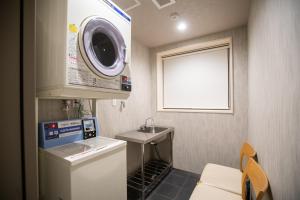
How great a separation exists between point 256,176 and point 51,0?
1.79 meters

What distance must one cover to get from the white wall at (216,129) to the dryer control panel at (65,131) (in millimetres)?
1532

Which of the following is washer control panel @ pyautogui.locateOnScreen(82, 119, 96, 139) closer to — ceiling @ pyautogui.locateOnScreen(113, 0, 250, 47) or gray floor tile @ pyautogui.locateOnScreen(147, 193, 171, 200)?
gray floor tile @ pyautogui.locateOnScreen(147, 193, 171, 200)

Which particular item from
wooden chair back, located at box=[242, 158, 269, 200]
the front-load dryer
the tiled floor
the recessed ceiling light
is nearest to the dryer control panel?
the front-load dryer

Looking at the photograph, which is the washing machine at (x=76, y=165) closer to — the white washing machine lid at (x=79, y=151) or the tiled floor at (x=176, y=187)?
the white washing machine lid at (x=79, y=151)

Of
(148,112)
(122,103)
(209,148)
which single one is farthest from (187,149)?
(122,103)

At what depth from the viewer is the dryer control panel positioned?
3.34 ft

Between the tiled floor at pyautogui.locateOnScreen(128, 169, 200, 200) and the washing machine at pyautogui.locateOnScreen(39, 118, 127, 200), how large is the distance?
848mm

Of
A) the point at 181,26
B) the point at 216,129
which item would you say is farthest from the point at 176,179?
the point at 181,26

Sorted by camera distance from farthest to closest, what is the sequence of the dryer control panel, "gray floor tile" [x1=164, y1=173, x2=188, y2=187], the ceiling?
1. "gray floor tile" [x1=164, y1=173, x2=188, y2=187]
2. the ceiling
3. the dryer control panel

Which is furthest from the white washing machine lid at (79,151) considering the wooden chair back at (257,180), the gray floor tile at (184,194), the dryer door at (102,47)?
the gray floor tile at (184,194)

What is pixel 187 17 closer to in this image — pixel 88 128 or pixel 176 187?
pixel 88 128

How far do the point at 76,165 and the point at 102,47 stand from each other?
2.81 feet

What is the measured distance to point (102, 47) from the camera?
3.49 ft

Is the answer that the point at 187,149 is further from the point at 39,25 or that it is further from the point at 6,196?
the point at 39,25
